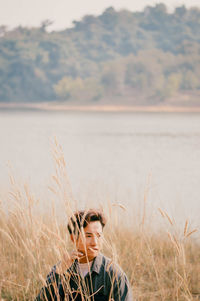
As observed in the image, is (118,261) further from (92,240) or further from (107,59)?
(107,59)

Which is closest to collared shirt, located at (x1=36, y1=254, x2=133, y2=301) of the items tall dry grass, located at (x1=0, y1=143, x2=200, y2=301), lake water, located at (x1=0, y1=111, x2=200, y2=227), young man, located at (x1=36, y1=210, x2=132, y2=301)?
young man, located at (x1=36, y1=210, x2=132, y2=301)

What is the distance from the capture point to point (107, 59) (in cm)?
6272

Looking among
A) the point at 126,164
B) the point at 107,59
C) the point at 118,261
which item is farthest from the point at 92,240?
the point at 107,59

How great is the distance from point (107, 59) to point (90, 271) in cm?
6256

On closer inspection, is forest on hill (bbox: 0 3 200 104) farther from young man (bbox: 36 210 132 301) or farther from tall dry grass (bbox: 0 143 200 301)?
young man (bbox: 36 210 132 301)

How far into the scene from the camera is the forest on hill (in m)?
48.6

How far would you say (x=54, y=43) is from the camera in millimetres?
58719

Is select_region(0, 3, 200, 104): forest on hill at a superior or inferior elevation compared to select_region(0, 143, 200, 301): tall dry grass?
superior

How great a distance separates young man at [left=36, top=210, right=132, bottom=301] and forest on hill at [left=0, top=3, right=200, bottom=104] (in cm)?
4384

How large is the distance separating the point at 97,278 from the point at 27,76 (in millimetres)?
52847

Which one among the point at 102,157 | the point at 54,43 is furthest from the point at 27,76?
the point at 102,157

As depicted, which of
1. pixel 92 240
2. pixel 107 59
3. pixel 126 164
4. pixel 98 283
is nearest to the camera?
pixel 92 240

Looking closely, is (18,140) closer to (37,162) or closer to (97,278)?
(37,162)

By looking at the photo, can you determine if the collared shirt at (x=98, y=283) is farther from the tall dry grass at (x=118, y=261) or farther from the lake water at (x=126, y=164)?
the lake water at (x=126, y=164)
